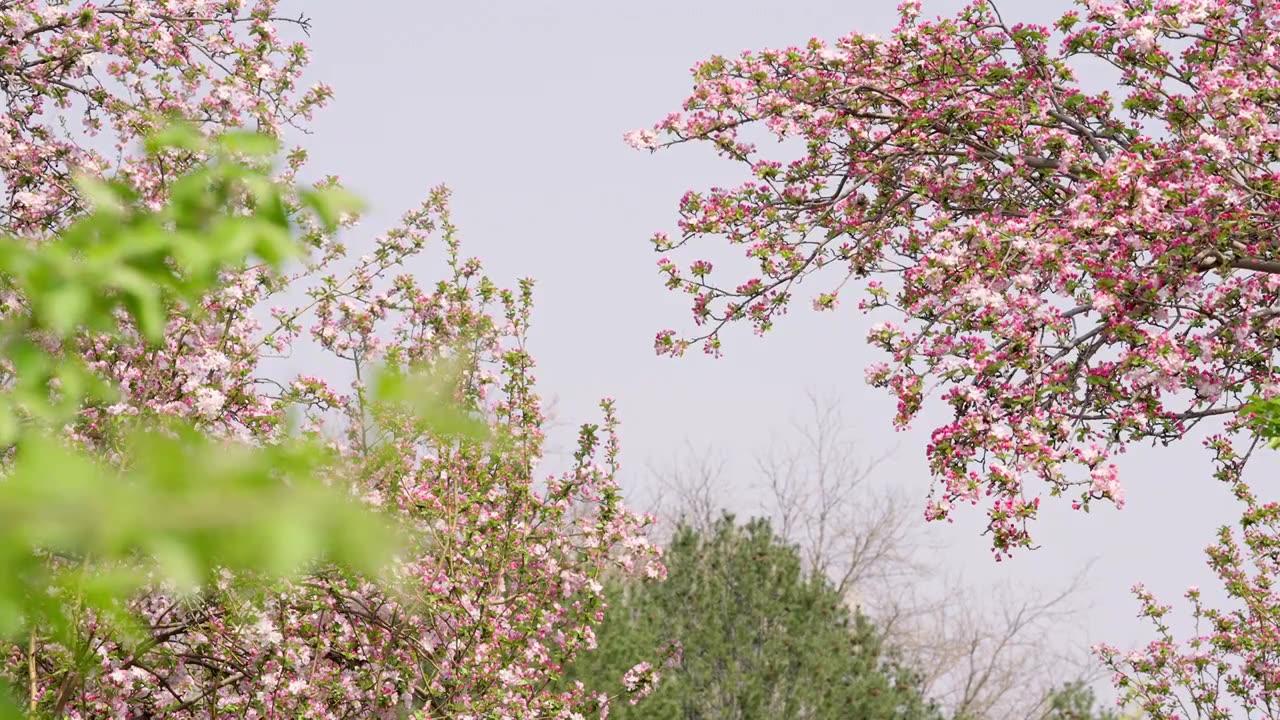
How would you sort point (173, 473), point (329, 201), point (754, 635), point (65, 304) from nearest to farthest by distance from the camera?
point (173, 473) → point (65, 304) → point (329, 201) → point (754, 635)

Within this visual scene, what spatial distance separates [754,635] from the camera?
1149 cm

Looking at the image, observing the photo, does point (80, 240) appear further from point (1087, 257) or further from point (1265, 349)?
point (1265, 349)

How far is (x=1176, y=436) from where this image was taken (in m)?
7.52

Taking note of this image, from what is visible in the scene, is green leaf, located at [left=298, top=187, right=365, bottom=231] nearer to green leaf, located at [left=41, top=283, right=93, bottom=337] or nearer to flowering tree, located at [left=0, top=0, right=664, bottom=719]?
green leaf, located at [left=41, top=283, right=93, bottom=337]

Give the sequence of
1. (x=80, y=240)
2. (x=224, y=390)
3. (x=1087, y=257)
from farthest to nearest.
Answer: (x=1087, y=257) → (x=224, y=390) → (x=80, y=240)

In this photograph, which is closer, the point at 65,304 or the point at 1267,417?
the point at 65,304

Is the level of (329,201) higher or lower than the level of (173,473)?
higher

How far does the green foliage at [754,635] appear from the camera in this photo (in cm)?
1107

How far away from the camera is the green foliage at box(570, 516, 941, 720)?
11.1m

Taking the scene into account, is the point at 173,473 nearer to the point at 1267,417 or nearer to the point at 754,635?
the point at 1267,417

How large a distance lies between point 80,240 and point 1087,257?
6.50 metres

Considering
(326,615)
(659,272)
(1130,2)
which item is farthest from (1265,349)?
(326,615)

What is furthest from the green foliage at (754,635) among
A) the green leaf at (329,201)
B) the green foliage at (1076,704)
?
the green leaf at (329,201)

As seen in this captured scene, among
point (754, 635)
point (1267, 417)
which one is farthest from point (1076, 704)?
point (1267, 417)
